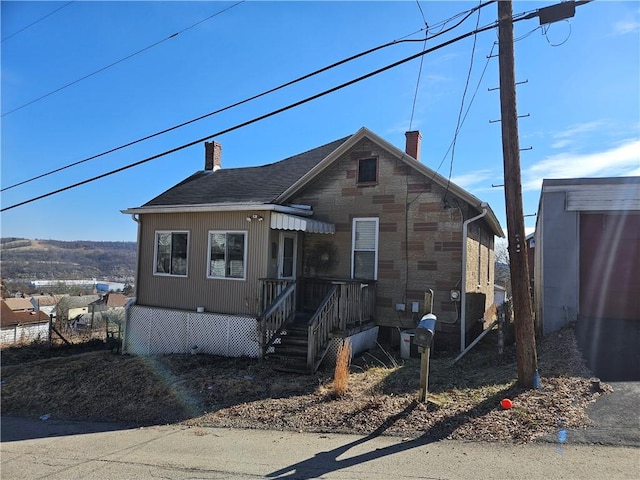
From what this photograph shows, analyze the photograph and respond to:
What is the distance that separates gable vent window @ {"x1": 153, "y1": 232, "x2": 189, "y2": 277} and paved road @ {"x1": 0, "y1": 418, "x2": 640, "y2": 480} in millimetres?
6417

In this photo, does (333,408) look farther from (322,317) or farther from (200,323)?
(200,323)

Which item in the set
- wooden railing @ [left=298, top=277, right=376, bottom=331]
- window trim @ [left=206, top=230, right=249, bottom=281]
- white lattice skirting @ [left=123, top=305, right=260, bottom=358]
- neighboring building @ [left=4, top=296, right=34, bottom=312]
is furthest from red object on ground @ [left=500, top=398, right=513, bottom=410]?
neighboring building @ [left=4, top=296, right=34, bottom=312]

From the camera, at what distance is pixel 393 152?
11.5 m

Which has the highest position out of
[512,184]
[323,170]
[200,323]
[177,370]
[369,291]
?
[323,170]

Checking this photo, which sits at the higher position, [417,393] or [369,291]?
[369,291]

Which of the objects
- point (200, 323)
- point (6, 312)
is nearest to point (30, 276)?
point (6, 312)

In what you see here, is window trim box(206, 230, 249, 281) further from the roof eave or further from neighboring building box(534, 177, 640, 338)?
neighboring building box(534, 177, 640, 338)

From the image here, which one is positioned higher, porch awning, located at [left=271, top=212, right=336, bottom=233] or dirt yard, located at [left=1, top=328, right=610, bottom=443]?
porch awning, located at [left=271, top=212, right=336, bottom=233]

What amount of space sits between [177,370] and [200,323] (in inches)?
74.4

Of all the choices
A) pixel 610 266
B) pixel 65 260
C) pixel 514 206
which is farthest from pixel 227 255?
pixel 65 260

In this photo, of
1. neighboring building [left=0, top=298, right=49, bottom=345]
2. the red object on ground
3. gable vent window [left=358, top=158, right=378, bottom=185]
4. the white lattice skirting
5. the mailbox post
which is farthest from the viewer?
neighboring building [left=0, top=298, right=49, bottom=345]

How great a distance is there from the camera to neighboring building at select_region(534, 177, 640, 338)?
970 centimetres

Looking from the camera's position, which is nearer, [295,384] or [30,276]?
[295,384]

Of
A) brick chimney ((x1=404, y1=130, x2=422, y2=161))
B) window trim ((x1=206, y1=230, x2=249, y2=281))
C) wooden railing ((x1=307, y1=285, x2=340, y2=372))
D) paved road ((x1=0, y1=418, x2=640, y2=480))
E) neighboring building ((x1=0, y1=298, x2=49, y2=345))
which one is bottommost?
neighboring building ((x1=0, y1=298, x2=49, y2=345))
